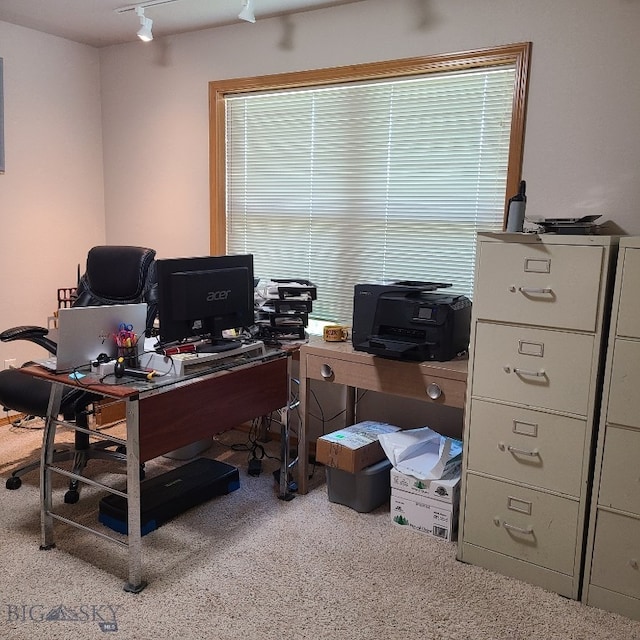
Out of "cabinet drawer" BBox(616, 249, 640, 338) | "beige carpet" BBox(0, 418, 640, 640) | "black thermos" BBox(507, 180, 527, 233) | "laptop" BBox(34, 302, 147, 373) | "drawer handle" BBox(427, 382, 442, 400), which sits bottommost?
"beige carpet" BBox(0, 418, 640, 640)

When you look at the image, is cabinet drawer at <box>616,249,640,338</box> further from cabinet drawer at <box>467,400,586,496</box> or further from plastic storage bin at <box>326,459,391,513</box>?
plastic storage bin at <box>326,459,391,513</box>

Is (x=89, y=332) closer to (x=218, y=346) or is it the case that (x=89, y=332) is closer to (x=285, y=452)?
(x=218, y=346)

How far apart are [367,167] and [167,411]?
175cm

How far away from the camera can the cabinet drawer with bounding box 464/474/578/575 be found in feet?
7.44

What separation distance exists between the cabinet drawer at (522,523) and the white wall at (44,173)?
2.97 meters

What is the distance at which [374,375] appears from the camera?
2.75 metres

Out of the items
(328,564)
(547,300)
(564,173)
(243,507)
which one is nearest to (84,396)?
(243,507)

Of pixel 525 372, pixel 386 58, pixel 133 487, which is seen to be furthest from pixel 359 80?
pixel 133 487

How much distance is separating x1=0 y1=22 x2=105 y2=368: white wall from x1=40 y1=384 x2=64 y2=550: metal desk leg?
1689 mm

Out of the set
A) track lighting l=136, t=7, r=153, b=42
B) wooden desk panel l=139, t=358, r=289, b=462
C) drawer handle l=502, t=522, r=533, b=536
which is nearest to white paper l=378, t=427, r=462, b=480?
drawer handle l=502, t=522, r=533, b=536

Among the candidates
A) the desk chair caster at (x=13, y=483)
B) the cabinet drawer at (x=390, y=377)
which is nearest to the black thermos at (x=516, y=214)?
the cabinet drawer at (x=390, y=377)

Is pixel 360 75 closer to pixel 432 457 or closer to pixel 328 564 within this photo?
pixel 432 457

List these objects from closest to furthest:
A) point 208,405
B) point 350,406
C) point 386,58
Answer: point 208,405 → point 386,58 → point 350,406

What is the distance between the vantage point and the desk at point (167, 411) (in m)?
2.18
